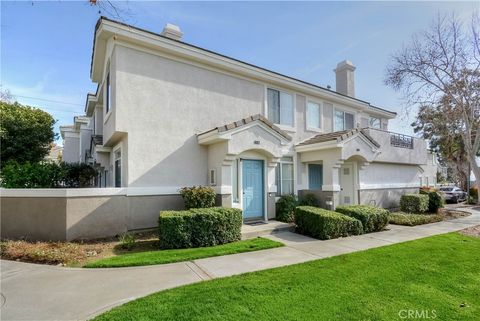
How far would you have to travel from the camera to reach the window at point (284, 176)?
1321 cm

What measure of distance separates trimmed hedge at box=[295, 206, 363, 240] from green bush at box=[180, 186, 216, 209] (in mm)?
3339

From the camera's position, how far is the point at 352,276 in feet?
18.3

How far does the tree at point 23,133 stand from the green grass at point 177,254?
56.5ft

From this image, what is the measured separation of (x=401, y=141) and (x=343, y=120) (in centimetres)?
438

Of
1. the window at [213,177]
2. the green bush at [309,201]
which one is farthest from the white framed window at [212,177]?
the green bush at [309,201]

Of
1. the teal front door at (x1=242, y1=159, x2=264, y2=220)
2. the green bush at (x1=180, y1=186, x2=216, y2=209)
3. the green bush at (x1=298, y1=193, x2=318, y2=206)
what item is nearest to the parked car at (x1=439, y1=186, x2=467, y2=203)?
the green bush at (x1=298, y1=193, x2=318, y2=206)

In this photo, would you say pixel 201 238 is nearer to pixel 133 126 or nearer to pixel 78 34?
pixel 133 126

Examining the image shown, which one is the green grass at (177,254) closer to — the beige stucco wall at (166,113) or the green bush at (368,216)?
the beige stucco wall at (166,113)

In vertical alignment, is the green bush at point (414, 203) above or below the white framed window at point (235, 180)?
below

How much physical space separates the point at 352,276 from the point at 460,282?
2.07 metres

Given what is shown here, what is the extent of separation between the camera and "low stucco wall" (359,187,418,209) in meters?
15.1

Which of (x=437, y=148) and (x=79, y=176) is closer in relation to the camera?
(x=79, y=176)

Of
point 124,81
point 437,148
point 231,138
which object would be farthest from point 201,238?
point 437,148

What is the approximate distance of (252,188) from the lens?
11.4 metres
